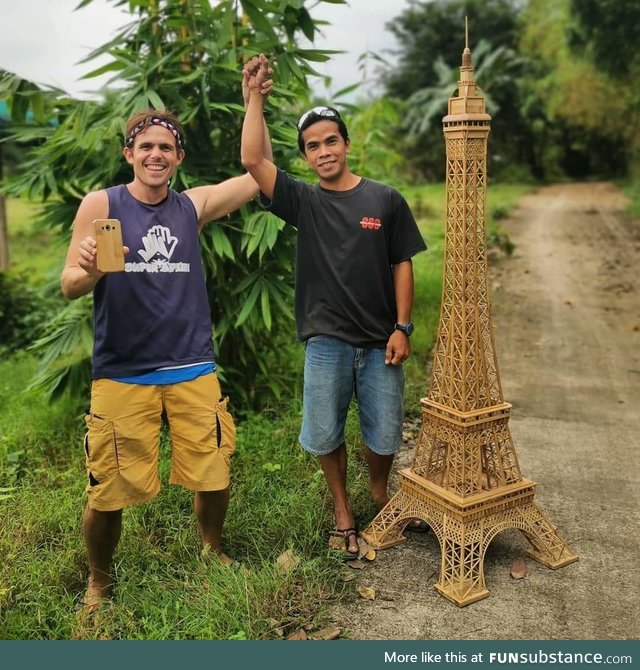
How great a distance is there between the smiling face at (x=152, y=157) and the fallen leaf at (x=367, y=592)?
213 centimetres

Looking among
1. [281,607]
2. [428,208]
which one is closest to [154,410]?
[281,607]

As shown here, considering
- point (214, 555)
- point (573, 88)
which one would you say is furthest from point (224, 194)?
point (573, 88)

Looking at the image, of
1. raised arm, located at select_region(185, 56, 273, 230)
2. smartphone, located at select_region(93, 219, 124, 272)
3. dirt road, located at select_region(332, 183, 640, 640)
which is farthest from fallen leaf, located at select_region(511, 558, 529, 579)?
smartphone, located at select_region(93, 219, 124, 272)

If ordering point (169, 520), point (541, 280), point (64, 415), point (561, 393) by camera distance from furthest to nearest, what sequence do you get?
point (541, 280)
point (561, 393)
point (64, 415)
point (169, 520)

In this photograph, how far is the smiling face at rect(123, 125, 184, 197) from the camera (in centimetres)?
325

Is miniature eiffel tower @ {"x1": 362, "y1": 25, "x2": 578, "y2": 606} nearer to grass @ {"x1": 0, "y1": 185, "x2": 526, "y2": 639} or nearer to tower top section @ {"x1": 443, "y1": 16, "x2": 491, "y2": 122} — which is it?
tower top section @ {"x1": 443, "y1": 16, "x2": 491, "y2": 122}

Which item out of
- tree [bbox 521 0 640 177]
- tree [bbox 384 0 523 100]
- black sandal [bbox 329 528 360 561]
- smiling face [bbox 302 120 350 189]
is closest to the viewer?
smiling face [bbox 302 120 350 189]

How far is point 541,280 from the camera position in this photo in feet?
38.9

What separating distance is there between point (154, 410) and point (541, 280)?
31.4 feet

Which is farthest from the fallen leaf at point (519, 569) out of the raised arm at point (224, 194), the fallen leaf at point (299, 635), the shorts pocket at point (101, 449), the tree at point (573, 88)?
the tree at point (573, 88)

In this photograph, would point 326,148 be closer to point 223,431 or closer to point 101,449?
point 223,431

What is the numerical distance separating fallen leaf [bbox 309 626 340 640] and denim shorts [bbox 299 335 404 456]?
2.96 ft

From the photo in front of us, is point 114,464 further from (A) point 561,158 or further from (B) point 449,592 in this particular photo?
(A) point 561,158

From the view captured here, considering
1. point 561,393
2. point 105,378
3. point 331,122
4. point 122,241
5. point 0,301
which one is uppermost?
point 331,122
